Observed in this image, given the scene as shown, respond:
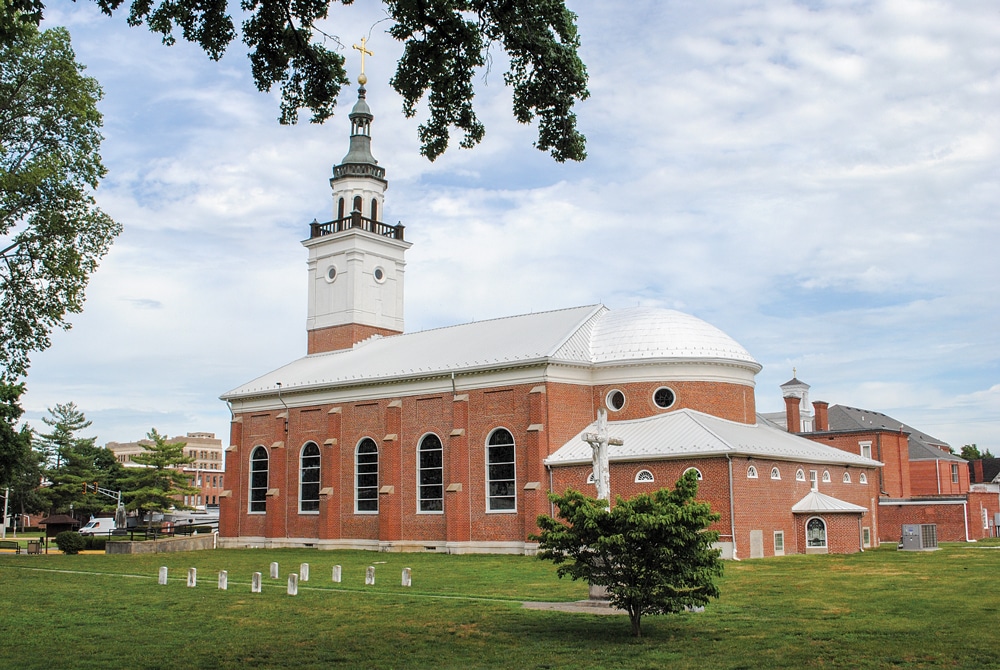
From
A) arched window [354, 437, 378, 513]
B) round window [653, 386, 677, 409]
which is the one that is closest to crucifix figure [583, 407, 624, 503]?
round window [653, 386, 677, 409]

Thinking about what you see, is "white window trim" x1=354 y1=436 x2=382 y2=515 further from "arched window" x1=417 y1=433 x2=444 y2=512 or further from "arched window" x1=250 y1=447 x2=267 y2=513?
"arched window" x1=250 y1=447 x2=267 y2=513

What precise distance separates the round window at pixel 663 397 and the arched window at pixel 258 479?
23.1 metres

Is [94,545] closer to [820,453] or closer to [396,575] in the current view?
[396,575]

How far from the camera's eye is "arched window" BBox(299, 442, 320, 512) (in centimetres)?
4931

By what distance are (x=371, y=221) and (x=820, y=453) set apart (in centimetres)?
2895

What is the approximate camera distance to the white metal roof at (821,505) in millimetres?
36969

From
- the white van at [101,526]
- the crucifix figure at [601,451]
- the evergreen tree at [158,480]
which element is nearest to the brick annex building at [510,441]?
the crucifix figure at [601,451]

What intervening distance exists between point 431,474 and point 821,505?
56.5 feet

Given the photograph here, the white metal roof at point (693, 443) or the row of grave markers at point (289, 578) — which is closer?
the row of grave markers at point (289, 578)

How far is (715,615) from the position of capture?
18.7 meters

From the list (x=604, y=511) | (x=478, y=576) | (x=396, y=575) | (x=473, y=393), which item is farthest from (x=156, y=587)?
(x=473, y=393)

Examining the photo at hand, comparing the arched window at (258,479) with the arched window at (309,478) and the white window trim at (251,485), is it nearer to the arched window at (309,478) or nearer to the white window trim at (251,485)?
the white window trim at (251,485)

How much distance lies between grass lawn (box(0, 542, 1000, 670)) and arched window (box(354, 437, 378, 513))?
55.2ft

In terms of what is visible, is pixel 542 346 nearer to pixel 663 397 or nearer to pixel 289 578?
pixel 663 397
